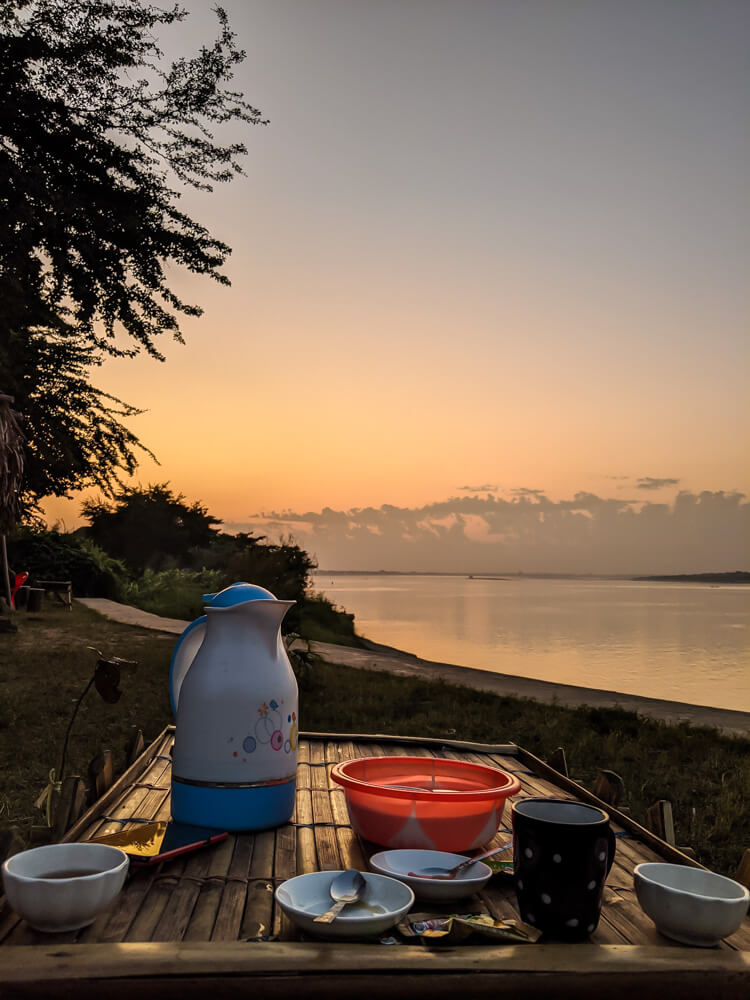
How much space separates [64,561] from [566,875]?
16.8 metres

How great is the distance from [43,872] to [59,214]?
463 centimetres

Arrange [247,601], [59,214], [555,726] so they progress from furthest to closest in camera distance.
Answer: [555,726] → [59,214] → [247,601]

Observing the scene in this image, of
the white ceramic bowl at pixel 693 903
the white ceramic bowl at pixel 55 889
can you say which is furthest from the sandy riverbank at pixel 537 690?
the white ceramic bowl at pixel 55 889

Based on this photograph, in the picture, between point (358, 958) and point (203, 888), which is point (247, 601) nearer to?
point (203, 888)

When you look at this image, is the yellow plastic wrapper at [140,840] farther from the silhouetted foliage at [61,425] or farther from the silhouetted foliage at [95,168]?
the silhouetted foliage at [61,425]

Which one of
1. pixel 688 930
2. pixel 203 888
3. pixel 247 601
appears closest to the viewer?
pixel 688 930

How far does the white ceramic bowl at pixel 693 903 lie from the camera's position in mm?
1179

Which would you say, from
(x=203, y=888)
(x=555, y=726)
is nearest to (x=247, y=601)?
(x=203, y=888)

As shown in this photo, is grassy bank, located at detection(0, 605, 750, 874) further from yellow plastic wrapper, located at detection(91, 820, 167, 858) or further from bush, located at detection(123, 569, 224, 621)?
bush, located at detection(123, 569, 224, 621)

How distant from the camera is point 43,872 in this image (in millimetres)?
1273

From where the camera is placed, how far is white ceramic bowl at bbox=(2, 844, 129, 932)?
1.16m

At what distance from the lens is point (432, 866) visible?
1444 mm

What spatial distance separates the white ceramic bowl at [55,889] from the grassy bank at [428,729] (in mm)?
2913

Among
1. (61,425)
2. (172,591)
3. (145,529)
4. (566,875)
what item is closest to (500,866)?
(566,875)
